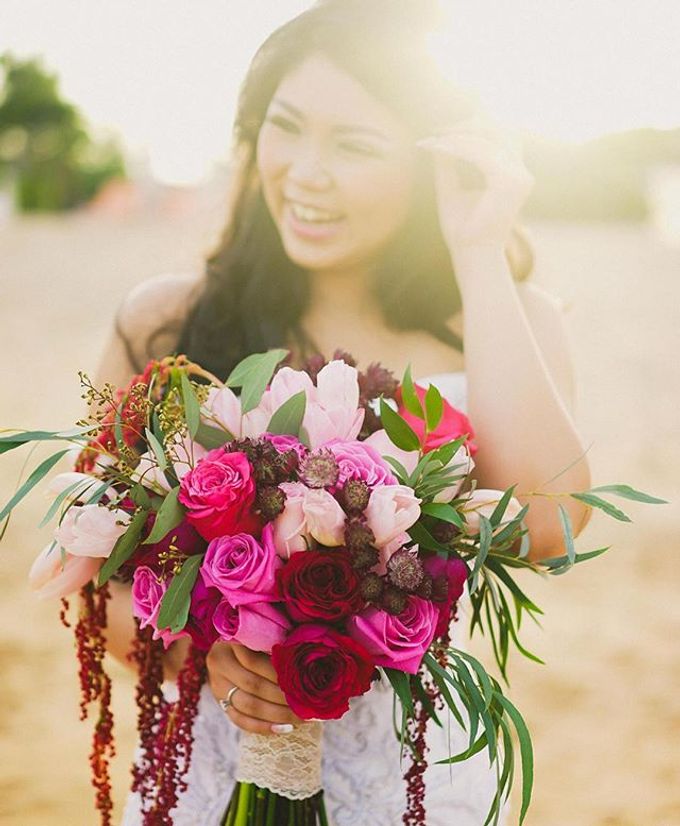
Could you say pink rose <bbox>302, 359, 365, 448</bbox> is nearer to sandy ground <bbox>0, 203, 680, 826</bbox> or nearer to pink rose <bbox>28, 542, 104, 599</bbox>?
pink rose <bbox>28, 542, 104, 599</bbox>

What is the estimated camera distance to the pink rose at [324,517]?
A: 4.69ft

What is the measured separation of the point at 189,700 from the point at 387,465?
47 cm

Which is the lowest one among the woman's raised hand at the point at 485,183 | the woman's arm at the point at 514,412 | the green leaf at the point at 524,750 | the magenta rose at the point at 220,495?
the green leaf at the point at 524,750

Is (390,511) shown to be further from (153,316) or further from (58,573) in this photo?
(153,316)

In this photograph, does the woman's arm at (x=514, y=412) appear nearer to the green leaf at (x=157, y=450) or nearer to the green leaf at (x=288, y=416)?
the green leaf at (x=288, y=416)

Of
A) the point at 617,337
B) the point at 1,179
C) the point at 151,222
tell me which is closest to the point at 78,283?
the point at 617,337

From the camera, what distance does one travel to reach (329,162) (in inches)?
87.6

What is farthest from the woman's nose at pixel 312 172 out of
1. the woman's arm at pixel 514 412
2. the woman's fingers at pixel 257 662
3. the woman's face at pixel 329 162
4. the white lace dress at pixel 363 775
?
the woman's fingers at pixel 257 662

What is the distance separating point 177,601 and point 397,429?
38cm

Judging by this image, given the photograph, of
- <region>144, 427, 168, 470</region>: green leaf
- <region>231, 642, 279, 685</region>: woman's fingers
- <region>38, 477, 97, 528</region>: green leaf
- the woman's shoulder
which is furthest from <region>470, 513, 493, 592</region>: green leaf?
the woman's shoulder

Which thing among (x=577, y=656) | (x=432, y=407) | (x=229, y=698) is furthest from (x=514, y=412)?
(x=577, y=656)

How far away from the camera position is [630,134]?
37.3 meters

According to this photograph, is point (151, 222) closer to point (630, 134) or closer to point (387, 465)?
point (630, 134)

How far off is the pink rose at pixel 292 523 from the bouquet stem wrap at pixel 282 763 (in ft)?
1.39
